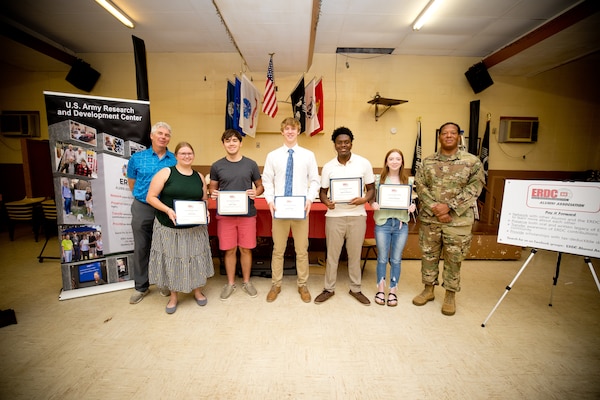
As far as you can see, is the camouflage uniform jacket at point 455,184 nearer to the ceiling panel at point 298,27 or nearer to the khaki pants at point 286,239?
the khaki pants at point 286,239

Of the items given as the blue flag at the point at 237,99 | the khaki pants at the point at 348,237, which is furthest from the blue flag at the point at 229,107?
the khaki pants at the point at 348,237

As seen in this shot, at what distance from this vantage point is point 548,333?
7.52 feet

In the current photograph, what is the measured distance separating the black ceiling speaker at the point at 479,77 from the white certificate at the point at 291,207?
5.44 meters

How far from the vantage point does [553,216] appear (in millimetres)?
2123

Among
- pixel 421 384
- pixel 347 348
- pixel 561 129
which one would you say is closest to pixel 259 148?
pixel 347 348

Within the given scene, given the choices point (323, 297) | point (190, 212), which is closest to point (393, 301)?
point (323, 297)

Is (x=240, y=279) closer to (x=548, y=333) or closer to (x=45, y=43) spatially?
(x=548, y=333)

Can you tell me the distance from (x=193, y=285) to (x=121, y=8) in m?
4.60

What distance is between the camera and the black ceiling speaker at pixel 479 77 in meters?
5.27

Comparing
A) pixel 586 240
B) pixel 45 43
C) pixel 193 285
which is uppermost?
pixel 45 43

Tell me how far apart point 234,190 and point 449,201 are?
7.10ft

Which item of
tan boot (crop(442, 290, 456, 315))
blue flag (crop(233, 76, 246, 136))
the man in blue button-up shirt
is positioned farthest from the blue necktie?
blue flag (crop(233, 76, 246, 136))

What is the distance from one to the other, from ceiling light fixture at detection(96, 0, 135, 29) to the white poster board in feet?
18.8

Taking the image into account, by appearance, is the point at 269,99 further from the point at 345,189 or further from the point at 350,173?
the point at 345,189
